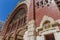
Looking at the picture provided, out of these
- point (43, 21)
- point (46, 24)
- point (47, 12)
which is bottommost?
point (46, 24)

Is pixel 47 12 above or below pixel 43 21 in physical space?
above

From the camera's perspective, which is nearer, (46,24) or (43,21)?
(46,24)

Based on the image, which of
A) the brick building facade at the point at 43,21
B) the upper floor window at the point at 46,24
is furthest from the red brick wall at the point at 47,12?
the upper floor window at the point at 46,24

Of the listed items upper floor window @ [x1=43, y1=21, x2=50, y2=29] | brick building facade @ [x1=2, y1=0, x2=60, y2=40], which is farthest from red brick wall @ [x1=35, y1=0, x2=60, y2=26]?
upper floor window @ [x1=43, y1=21, x2=50, y2=29]

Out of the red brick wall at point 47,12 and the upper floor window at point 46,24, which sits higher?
the red brick wall at point 47,12

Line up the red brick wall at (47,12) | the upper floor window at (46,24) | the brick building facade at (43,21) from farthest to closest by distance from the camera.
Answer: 1. the upper floor window at (46,24)
2. the red brick wall at (47,12)
3. the brick building facade at (43,21)

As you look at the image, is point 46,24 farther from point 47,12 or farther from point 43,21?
point 47,12

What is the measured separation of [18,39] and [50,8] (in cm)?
539

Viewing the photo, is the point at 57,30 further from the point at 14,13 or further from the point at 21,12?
the point at 14,13

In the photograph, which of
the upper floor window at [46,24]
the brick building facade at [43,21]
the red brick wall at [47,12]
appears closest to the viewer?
the brick building facade at [43,21]

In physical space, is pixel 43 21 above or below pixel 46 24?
above

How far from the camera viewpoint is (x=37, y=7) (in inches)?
389

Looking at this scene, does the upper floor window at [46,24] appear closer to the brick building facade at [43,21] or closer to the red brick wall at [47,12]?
the brick building facade at [43,21]

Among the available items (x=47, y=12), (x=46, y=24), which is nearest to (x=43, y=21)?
(x=46, y=24)
